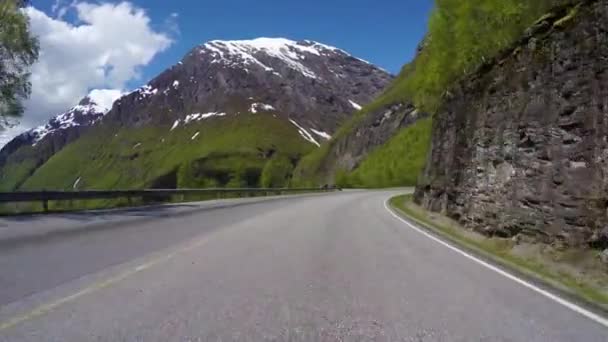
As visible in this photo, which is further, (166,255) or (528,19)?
(528,19)

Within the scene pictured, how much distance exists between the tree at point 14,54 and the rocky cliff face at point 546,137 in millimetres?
19325

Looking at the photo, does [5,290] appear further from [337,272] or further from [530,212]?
[530,212]

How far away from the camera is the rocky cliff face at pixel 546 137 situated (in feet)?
29.5

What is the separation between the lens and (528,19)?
15242 millimetres

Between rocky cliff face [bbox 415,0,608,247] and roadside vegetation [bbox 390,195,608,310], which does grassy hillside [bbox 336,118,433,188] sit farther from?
roadside vegetation [bbox 390,195,608,310]

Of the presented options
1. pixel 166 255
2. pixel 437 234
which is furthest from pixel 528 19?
pixel 166 255

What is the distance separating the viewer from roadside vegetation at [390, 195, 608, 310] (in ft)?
23.0

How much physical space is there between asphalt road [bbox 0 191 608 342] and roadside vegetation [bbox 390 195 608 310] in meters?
0.46

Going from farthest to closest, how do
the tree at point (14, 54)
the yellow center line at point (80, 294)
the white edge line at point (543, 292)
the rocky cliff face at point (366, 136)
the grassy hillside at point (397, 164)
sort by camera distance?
1. the rocky cliff face at point (366, 136)
2. the grassy hillside at point (397, 164)
3. the tree at point (14, 54)
4. the white edge line at point (543, 292)
5. the yellow center line at point (80, 294)

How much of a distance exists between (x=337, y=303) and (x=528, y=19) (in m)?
12.6

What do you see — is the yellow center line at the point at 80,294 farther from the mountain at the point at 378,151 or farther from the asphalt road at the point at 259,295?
the mountain at the point at 378,151

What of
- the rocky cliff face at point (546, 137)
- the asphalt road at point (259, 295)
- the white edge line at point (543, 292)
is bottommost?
the white edge line at point (543, 292)

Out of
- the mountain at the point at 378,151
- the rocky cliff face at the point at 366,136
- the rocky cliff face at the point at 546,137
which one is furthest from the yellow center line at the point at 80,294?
the rocky cliff face at the point at 366,136

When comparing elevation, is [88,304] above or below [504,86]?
below
